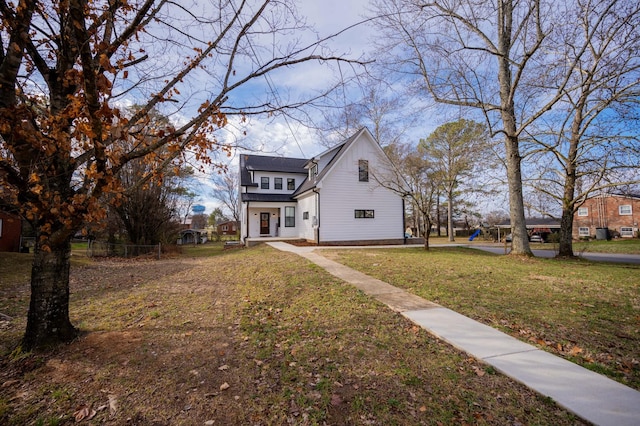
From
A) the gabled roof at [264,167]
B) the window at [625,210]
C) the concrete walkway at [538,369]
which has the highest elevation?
the gabled roof at [264,167]

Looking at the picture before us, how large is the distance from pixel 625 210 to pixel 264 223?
39.2 m

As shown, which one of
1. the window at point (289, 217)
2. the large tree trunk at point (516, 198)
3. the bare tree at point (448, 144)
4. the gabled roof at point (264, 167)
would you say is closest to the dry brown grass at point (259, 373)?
the large tree trunk at point (516, 198)

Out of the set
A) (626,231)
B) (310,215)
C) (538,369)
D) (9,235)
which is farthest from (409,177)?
(626,231)

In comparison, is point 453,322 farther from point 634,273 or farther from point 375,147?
point 375,147

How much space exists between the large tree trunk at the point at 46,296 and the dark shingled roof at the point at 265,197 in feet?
56.5

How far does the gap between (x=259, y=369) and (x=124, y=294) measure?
17.8 feet

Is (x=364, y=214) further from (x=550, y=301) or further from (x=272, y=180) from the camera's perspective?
(x=550, y=301)

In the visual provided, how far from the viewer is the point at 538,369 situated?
3.04 metres

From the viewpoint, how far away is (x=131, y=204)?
16469mm

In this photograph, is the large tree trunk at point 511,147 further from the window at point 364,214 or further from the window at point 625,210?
the window at point 625,210

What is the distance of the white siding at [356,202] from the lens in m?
17.4

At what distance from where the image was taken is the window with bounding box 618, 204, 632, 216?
99.2ft

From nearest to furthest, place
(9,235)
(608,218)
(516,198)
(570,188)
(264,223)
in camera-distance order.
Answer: (516,198), (570,188), (9,235), (264,223), (608,218)

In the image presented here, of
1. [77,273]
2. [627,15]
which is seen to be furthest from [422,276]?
[77,273]
